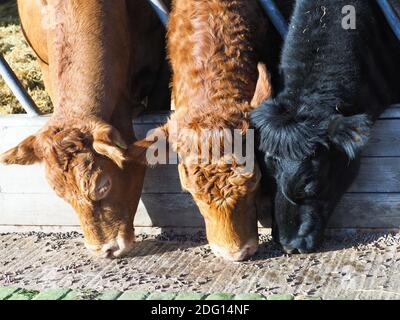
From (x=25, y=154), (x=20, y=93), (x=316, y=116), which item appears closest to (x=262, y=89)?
(x=316, y=116)

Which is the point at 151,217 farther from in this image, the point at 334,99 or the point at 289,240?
the point at 334,99

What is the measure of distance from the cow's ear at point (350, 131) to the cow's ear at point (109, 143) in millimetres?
1343

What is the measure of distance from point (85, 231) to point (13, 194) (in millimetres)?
1032

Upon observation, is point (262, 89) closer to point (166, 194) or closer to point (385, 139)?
point (385, 139)

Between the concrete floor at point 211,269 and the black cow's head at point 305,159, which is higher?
the black cow's head at point 305,159

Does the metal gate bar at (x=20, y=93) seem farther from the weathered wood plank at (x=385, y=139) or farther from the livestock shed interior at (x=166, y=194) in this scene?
the weathered wood plank at (x=385, y=139)

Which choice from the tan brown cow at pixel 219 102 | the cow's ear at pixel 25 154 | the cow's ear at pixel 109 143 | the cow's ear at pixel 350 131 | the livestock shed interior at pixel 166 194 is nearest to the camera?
the cow's ear at pixel 350 131

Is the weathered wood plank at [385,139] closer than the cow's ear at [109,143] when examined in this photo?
No

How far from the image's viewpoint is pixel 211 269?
16.9ft

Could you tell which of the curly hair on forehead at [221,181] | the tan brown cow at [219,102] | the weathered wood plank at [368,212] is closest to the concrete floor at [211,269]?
the weathered wood plank at [368,212]

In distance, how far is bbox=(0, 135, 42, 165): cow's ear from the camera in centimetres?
522

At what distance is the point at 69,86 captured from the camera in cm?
537

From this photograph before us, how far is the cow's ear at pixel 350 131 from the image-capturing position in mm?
4766

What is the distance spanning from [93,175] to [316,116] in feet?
4.90
